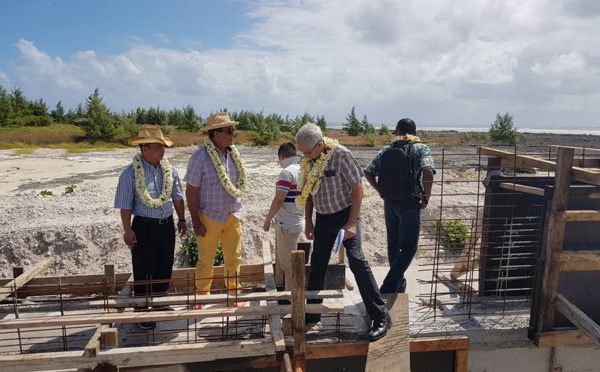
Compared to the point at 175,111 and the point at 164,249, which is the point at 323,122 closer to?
the point at 175,111

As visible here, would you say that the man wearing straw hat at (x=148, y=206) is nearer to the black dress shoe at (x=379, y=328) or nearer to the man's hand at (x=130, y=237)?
the man's hand at (x=130, y=237)

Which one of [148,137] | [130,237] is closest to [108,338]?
[130,237]

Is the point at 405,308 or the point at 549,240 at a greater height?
the point at 549,240

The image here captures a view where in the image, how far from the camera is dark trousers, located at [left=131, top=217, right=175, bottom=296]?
4.98 metres

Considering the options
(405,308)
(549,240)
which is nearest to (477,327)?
(405,308)

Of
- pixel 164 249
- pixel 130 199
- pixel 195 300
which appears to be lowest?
pixel 195 300

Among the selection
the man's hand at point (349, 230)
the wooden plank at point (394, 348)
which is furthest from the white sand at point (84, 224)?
the man's hand at point (349, 230)

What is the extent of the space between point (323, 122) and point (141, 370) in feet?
163

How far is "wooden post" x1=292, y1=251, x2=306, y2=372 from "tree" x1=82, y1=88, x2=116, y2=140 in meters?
33.8

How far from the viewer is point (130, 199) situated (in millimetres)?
4875

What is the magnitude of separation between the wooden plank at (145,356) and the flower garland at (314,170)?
151 cm

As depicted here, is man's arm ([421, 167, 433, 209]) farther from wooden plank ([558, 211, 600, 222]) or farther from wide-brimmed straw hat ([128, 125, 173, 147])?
wide-brimmed straw hat ([128, 125, 173, 147])

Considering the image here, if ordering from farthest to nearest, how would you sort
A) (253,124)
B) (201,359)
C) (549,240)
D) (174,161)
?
(253,124), (174,161), (549,240), (201,359)

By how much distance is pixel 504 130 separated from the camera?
151 feet
